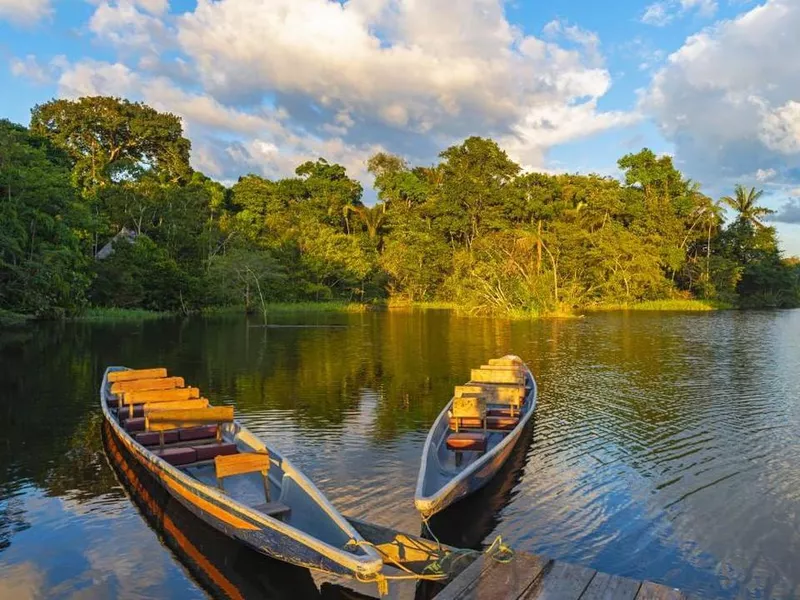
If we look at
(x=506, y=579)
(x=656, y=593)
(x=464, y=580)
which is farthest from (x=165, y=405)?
(x=656, y=593)

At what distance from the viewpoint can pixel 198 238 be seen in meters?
56.9

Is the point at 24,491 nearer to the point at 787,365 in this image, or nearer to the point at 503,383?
the point at 503,383

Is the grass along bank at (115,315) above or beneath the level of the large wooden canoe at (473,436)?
above

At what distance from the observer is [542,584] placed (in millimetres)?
5766

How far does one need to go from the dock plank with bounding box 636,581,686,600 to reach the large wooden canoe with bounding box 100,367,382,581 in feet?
7.81

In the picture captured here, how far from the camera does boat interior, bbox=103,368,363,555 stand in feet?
25.5

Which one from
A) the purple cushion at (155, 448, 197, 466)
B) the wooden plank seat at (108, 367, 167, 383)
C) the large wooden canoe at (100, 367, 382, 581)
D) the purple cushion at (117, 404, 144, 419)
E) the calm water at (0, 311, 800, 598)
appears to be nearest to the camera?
the large wooden canoe at (100, 367, 382, 581)

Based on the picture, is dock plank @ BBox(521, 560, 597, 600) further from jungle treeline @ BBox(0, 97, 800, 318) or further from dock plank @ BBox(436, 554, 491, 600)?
jungle treeline @ BBox(0, 97, 800, 318)

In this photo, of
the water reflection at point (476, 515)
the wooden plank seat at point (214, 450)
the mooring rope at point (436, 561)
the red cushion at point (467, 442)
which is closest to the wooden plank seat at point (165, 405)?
the wooden plank seat at point (214, 450)

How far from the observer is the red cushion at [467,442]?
10859 millimetres

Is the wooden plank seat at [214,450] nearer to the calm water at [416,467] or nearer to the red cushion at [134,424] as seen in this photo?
the calm water at [416,467]

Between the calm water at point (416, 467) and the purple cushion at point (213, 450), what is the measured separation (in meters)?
0.94

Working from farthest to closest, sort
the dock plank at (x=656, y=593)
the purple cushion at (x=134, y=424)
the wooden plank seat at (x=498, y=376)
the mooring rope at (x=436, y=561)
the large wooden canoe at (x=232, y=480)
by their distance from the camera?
the wooden plank seat at (x=498, y=376) → the purple cushion at (x=134, y=424) → the large wooden canoe at (x=232, y=480) → the mooring rope at (x=436, y=561) → the dock plank at (x=656, y=593)

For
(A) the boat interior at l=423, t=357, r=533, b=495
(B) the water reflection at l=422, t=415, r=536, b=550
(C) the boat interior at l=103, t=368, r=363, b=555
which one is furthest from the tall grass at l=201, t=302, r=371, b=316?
(B) the water reflection at l=422, t=415, r=536, b=550
